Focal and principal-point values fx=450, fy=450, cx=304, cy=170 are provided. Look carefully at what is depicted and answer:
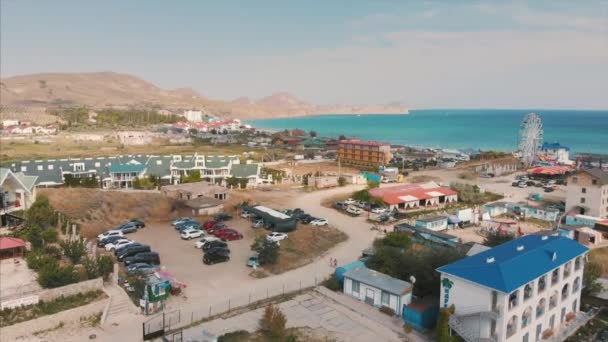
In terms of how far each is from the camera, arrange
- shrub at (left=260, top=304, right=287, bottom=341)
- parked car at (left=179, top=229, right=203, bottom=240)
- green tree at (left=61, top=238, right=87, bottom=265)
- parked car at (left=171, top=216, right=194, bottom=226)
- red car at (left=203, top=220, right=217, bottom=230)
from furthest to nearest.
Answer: parked car at (left=171, top=216, right=194, bottom=226), red car at (left=203, top=220, right=217, bottom=230), parked car at (left=179, top=229, right=203, bottom=240), green tree at (left=61, top=238, right=87, bottom=265), shrub at (left=260, top=304, right=287, bottom=341)

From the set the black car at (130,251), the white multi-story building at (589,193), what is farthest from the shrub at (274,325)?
the white multi-story building at (589,193)

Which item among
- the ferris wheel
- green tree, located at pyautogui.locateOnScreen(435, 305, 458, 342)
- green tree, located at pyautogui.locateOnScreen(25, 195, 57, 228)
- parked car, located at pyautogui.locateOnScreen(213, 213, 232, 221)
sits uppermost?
the ferris wheel

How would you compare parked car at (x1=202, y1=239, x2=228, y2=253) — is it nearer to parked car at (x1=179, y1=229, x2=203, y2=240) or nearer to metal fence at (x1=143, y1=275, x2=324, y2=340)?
parked car at (x1=179, y1=229, x2=203, y2=240)

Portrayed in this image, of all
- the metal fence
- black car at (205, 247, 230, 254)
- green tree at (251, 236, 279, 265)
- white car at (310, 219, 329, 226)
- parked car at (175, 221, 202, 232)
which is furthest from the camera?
white car at (310, 219, 329, 226)

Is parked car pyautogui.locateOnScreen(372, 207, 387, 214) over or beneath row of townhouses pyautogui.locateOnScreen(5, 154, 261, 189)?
beneath

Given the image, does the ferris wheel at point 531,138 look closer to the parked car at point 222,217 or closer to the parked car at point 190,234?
the parked car at point 222,217

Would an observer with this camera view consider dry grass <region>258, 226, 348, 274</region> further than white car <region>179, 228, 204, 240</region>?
No

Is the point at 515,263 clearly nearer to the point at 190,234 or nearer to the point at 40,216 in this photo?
the point at 190,234

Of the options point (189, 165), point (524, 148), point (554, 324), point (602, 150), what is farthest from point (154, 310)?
point (602, 150)

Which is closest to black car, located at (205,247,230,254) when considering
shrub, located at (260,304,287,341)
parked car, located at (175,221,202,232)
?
parked car, located at (175,221,202,232)
